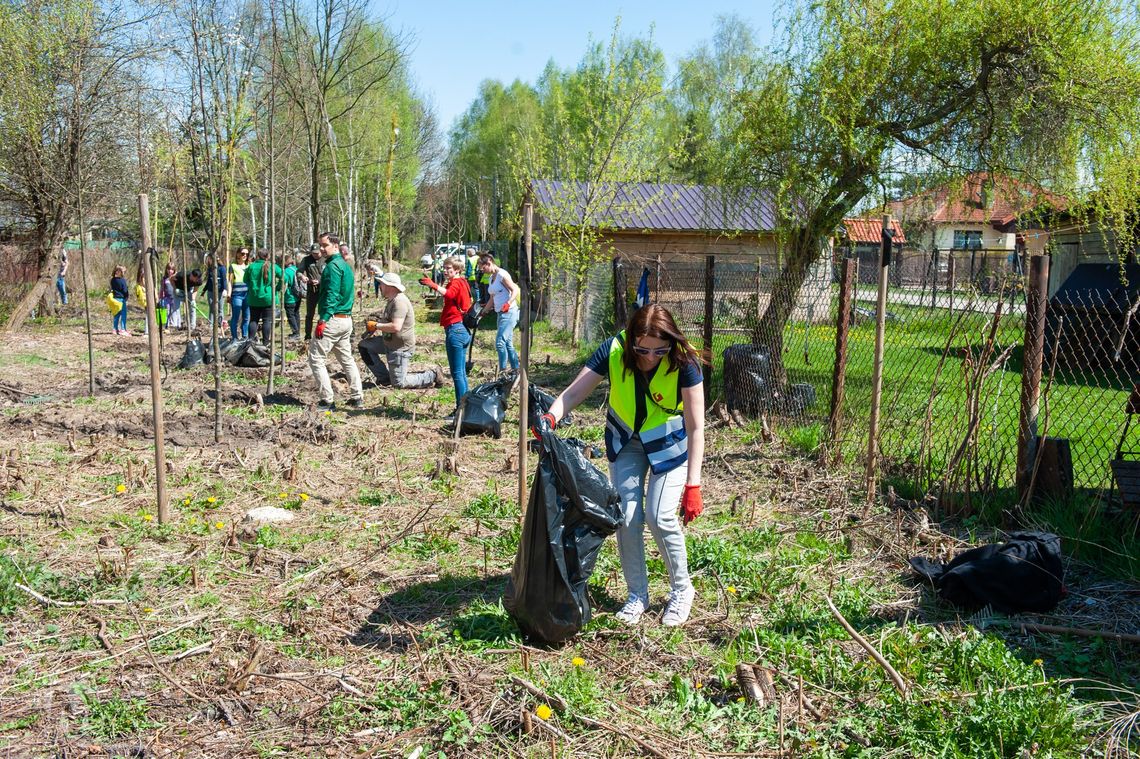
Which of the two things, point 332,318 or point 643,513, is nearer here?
point 643,513

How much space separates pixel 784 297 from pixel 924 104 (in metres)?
2.82

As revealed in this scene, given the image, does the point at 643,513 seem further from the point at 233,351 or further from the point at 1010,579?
the point at 233,351

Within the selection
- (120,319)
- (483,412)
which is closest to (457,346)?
(483,412)

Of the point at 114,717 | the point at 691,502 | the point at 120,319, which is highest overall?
the point at 120,319

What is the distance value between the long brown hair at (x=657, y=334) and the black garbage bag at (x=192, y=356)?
32.5 ft

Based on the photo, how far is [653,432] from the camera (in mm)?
4012

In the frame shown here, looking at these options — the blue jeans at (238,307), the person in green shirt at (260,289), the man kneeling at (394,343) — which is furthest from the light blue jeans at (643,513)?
the blue jeans at (238,307)

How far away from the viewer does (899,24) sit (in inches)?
378

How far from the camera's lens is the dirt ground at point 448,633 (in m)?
3.27

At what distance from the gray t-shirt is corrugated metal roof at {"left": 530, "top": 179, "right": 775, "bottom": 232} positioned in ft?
15.1

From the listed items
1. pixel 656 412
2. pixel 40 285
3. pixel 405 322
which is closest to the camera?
pixel 656 412

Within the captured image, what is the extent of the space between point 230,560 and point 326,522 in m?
0.84

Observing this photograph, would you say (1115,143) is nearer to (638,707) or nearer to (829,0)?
(829,0)

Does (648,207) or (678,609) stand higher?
(648,207)
